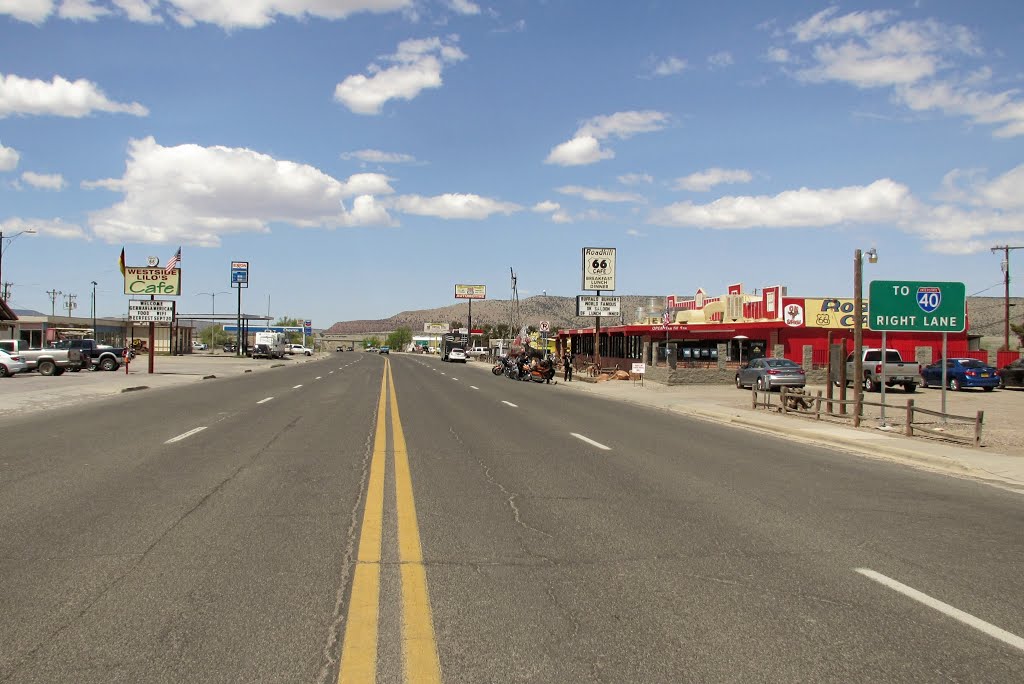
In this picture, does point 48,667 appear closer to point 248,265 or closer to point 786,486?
point 786,486

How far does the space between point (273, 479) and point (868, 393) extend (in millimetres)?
31008

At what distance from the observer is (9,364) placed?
38.3 metres

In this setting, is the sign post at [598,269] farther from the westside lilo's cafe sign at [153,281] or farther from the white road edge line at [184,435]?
the white road edge line at [184,435]

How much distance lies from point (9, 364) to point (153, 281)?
12.2 m

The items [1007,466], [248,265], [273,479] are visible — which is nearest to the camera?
[273,479]

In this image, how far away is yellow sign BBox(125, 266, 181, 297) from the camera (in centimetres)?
4912

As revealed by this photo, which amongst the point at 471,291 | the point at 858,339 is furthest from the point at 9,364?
the point at 471,291

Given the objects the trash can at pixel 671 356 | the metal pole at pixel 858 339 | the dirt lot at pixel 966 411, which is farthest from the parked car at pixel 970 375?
the metal pole at pixel 858 339

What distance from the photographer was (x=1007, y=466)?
12.9 metres

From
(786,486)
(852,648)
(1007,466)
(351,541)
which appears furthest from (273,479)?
(1007,466)

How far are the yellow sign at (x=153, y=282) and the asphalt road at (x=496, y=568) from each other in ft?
128

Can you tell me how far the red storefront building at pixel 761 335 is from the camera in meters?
46.1

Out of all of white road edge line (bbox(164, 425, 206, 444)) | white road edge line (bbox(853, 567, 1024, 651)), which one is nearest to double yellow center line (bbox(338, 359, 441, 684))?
white road edge line (bbox(853, 567, 1024, 651))

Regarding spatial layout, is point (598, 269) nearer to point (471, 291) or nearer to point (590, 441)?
point (590, 441)
